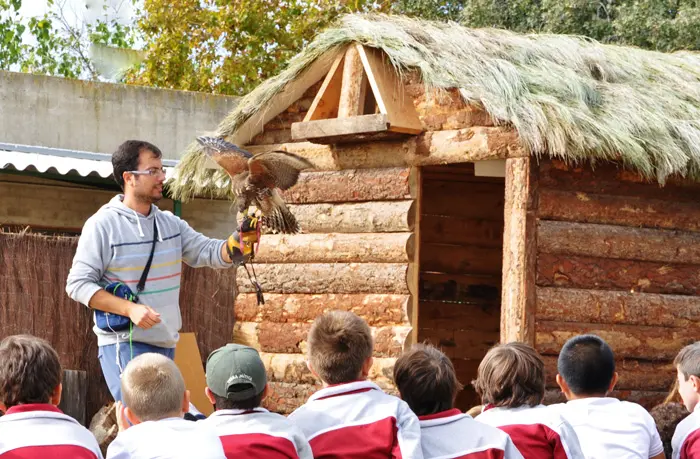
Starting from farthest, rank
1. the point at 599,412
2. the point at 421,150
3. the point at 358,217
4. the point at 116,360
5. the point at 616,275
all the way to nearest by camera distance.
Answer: the point at 358,217 < the point at 421,150 < the point at 616,275 < the point at 116,360 < the point at 599,412

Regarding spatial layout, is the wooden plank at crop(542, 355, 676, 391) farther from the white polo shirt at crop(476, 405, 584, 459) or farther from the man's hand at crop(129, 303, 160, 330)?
the man's hand at crop(129, 303, 160, 330)

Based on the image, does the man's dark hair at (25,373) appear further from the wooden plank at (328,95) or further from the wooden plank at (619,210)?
the wooden plank at (328,95)

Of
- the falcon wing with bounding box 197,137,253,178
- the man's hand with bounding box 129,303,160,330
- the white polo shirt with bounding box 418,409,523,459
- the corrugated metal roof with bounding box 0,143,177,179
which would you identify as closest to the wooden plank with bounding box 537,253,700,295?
the falcon wing with bounding box 197,137,253,178

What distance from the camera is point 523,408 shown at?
4.77 m

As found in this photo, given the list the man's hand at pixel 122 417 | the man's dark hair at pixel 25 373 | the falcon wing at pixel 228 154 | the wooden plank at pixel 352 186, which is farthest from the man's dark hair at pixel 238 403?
the wooden plank at pixel 352 186

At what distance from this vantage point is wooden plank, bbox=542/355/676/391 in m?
8.12

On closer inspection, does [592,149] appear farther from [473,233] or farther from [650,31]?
[650,31]

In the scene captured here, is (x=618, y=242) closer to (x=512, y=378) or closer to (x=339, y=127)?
(x=339, y=127)

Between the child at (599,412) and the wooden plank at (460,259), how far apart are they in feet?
19.8

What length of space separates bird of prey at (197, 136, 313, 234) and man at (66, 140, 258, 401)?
28.4 inches

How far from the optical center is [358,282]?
8562 millimetres

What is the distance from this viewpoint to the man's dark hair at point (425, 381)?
462 centimetres

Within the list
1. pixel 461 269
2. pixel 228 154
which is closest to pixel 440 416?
pixel 228 154

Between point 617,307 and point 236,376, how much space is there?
14.7 ft
